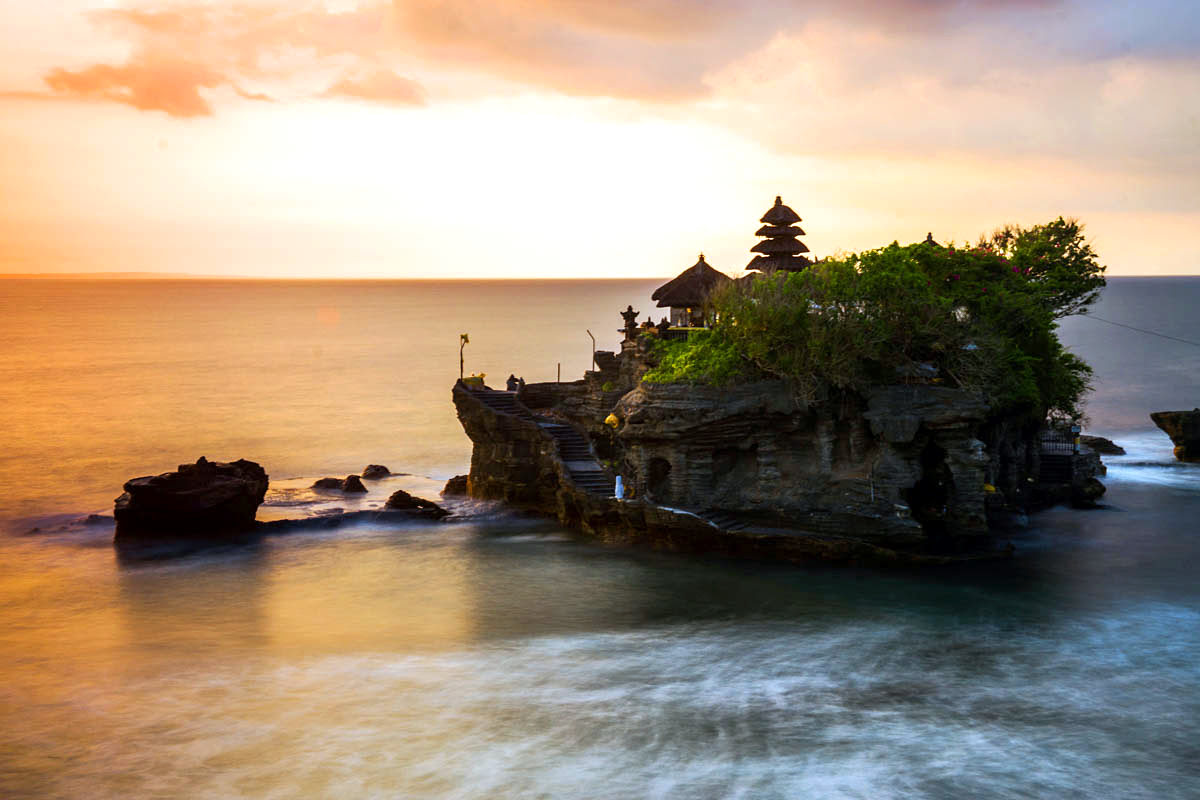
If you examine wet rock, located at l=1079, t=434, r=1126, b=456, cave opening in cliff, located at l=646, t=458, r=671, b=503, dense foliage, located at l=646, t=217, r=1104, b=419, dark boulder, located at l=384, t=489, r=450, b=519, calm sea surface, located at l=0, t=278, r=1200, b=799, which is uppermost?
dense foliage, located at l=646, t=217, r=1104, b=419

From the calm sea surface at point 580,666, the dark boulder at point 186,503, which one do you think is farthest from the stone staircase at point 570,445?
the dark boulder at point 186,503

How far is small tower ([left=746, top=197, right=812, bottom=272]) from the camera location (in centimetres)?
4762

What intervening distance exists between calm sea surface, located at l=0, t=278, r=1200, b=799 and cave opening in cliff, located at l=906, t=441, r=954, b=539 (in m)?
2.87

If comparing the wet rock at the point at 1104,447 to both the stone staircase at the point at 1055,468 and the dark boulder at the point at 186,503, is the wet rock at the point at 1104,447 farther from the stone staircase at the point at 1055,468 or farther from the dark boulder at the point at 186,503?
the dark boulder at the point at 186,503

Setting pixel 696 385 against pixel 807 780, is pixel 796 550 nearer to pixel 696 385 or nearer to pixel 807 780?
pixel 696 385

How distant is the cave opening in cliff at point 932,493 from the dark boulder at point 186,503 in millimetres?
29237

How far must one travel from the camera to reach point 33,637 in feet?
113

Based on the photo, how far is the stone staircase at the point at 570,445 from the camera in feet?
145

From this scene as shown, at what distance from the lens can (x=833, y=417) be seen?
38.9m

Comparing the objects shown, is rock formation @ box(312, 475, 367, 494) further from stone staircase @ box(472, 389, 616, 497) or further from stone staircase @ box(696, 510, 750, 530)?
stone staircase @ box(696, 510, 750, 530)

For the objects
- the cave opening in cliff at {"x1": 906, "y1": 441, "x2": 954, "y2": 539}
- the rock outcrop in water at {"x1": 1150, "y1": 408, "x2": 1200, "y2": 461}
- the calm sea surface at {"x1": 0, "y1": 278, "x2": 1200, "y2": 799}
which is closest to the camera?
the calm sea surface at {"x1": 0, "y1": 278, "x2": 1200, "y2": 799}

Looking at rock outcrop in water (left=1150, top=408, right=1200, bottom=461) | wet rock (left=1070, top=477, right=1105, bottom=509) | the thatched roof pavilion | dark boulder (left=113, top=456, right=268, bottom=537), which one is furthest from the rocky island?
rock outcrop in water (left=1150, top=408, right=1200, bottom=461)

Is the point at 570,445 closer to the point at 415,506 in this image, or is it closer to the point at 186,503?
the point at 415,506

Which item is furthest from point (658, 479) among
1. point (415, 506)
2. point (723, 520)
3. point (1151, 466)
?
point (1151, 466)
